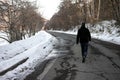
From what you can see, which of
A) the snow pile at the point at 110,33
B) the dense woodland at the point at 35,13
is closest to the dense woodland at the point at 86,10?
the dense woodland at the point at 35,13

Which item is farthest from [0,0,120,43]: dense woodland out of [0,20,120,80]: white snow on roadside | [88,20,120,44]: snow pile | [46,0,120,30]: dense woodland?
[0,20,120,80]: white snow on roadside

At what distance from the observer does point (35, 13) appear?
4953 centimetres

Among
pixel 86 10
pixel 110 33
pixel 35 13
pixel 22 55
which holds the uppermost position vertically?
pixel 86 10

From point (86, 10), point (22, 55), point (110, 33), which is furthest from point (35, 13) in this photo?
point (22, 55)

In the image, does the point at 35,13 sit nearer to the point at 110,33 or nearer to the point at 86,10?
the point at 86,10

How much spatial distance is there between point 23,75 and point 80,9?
167ft

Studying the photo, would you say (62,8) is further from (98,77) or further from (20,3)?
(98,77)

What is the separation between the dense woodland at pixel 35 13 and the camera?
27.0 metres

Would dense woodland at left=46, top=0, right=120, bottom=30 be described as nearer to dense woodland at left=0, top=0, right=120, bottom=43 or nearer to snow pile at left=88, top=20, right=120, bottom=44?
dense woodland at left=0, top=0, right=120, bottom=43

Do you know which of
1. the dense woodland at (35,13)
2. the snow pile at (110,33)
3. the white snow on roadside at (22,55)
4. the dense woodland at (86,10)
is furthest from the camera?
the dense woodland at (86,10)

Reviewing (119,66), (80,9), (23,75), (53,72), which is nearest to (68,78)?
(53,72)

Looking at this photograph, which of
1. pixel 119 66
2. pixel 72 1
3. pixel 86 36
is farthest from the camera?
pixel 72 1

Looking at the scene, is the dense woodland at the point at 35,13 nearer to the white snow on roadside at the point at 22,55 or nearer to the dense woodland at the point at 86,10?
the dense woodland at the point at 86,10

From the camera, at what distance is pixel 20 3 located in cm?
2819
